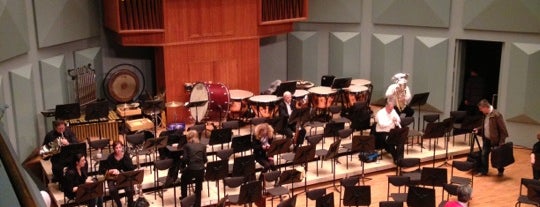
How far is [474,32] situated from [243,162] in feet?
21.5

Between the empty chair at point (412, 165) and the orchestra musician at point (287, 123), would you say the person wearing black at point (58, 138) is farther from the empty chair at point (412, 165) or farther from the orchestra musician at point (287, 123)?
the empty chair at point (412, 165)

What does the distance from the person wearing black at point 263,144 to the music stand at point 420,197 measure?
8.44ft

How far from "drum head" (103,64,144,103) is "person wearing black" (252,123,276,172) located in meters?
4.55

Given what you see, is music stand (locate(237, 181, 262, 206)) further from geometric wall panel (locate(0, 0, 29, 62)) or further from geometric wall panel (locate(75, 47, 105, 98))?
geometric wall panel (locate(75, 47, 105, 98))

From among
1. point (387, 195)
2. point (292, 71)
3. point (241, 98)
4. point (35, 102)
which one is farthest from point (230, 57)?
point (387, 195)

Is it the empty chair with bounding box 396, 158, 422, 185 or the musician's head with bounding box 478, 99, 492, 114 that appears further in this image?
the musician's head with bounding box 478, 99, 492, 114

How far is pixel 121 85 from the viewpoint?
1298 centimetres

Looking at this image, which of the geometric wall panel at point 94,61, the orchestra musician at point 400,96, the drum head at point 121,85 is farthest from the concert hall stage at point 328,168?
the geometric wall panel at point 94,61

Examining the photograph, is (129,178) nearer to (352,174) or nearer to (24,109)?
(24,109)

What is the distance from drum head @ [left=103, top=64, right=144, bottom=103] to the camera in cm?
1288

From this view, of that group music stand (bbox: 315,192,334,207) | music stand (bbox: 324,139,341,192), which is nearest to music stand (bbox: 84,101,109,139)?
music stand (bbox: 324,139,341,192)

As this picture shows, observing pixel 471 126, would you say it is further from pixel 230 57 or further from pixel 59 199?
pixel 59 199

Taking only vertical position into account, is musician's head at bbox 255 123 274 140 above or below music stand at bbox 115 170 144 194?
above

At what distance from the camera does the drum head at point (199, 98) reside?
470 inches
